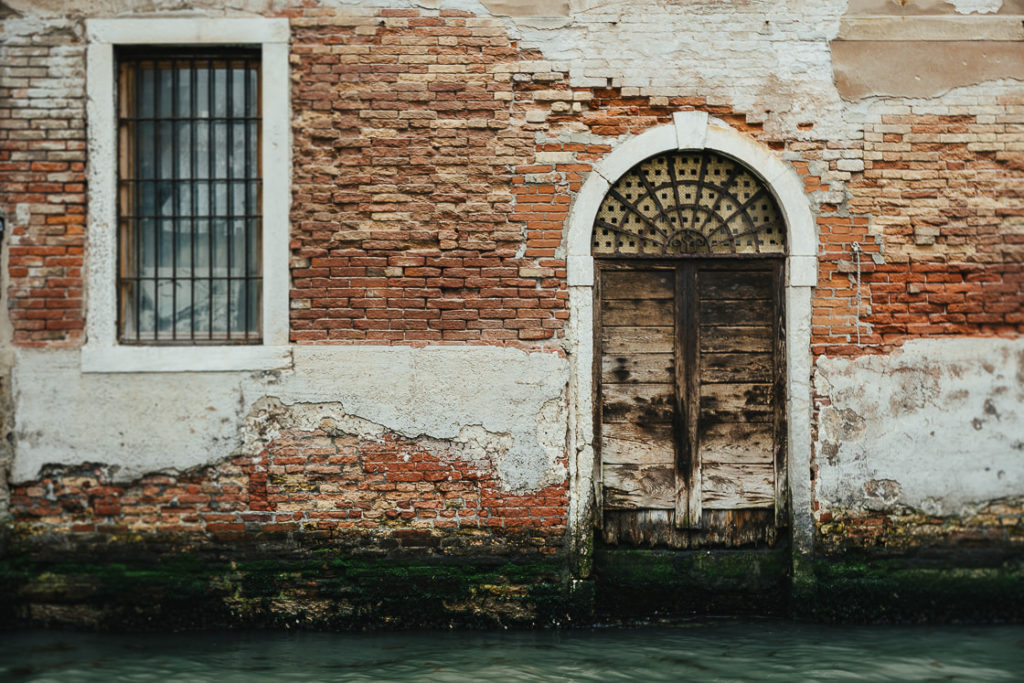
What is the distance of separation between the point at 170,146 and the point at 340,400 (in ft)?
6.42

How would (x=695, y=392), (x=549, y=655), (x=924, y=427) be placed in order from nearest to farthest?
(x=549, y=655) < (x=924, y=427) < (x=695, y=392)

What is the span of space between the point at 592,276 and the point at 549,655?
2.22m

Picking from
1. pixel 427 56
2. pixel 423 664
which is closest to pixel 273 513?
pixel 423 664

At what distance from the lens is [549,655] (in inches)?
185

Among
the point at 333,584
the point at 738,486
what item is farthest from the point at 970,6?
the point at 333,584

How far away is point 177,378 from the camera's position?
16.9 feet

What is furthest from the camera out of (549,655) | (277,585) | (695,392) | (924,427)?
(695,392)

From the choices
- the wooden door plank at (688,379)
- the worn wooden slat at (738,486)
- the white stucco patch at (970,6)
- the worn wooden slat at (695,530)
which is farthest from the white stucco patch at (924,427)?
the white stucco patch at (970,6)

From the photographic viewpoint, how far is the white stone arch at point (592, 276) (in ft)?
17.1

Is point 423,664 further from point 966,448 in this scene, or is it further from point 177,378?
point 966,448

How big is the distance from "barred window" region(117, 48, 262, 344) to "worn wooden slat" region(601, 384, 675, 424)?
2.25 metres

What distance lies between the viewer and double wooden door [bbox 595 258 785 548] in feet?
17.6

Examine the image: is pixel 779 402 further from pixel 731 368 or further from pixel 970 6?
pixel 970 6

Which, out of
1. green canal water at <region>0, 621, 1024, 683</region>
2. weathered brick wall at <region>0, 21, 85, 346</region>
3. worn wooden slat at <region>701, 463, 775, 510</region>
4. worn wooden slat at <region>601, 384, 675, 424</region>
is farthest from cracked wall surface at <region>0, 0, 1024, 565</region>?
green canal water at <region>0, 621, 1024, 683</region>
